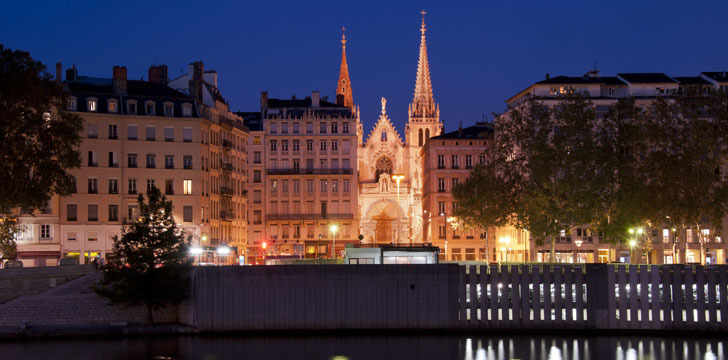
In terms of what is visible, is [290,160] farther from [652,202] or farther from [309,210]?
[652,202]

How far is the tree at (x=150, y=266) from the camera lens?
6281 centimetres

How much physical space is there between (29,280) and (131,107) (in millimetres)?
39304

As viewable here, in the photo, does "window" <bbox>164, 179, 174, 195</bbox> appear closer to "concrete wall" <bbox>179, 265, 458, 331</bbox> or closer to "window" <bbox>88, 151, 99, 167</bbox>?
"window" <bbox>88, 151, 99, 167</bbox>

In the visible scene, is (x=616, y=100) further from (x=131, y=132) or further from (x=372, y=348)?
(x=372, y=348)

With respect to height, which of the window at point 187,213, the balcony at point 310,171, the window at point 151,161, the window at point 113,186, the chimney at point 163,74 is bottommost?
the window at point 187,213

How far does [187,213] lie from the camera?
105062mm

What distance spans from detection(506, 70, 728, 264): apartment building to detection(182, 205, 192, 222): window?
3609cm

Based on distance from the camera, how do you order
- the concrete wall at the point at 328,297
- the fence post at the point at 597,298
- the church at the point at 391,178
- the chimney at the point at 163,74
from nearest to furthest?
the fence post at the point at 597,298
the concrete wall at the point at 328,297
the chimney at the point at 163,74
the church at the point at 391,178

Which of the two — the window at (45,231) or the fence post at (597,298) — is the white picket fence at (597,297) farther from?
the window at (45,231)

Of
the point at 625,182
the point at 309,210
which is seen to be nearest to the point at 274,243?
the point at 309,210

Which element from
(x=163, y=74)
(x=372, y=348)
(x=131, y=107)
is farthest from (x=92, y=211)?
(x=372, y=348)

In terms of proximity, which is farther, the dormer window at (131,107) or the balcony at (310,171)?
the balcony at (310,171)

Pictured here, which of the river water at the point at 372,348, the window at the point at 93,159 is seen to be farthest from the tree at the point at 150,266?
the window at the point at 93,159

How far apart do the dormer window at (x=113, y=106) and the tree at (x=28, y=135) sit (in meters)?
35.2
